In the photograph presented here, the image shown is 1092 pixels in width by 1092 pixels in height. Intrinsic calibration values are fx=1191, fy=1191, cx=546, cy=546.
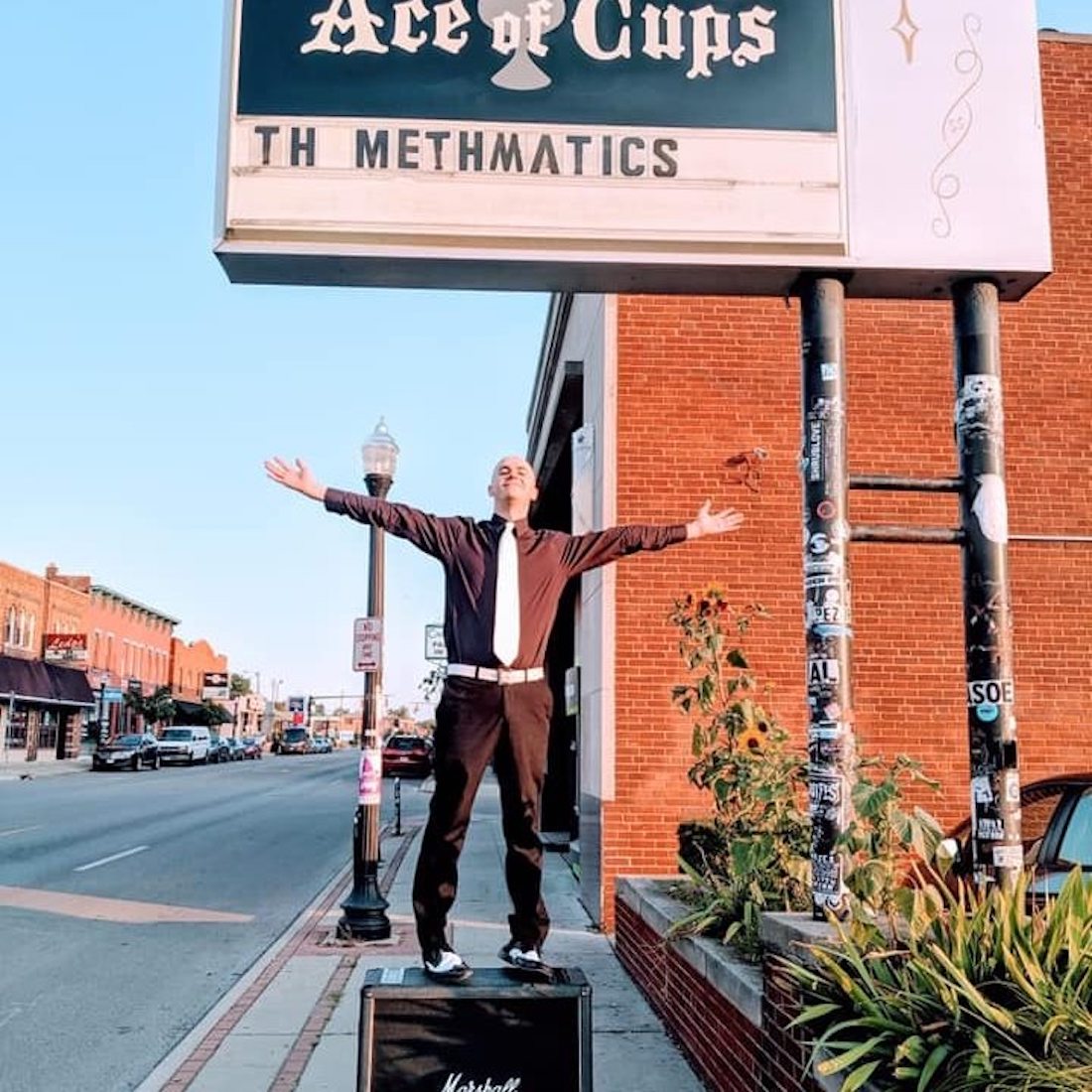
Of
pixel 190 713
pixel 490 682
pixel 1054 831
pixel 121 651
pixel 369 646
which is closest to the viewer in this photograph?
pixel 490 682

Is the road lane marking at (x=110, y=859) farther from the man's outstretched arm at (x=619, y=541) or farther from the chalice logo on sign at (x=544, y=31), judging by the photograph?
the chalice logo on sign at (x=544, y=31)

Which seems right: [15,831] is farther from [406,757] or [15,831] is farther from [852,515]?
[406,757]

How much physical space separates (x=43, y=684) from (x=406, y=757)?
20.0 m

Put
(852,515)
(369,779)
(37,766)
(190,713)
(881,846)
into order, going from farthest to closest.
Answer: (190,713)
(37,766)
(369,779)
(852,515)
(881,846)

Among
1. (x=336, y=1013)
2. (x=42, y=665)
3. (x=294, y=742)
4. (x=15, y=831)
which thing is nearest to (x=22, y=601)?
(x=42, y=665)

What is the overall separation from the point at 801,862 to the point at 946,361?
6.51 meters

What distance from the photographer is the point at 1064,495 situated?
10.8 meters

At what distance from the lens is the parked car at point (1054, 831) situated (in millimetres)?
6586

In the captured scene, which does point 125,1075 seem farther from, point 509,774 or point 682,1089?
point 509,774

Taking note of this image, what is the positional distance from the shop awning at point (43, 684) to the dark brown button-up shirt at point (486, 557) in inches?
1862

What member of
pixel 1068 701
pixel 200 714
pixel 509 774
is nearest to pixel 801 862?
pixel 509 774

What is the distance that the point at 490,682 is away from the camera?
4.57 meters

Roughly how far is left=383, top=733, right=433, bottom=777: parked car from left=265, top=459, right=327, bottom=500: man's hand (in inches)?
1478

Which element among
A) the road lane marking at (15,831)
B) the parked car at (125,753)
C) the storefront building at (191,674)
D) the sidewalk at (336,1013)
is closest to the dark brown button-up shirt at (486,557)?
the sidewalk at (336,1013)
